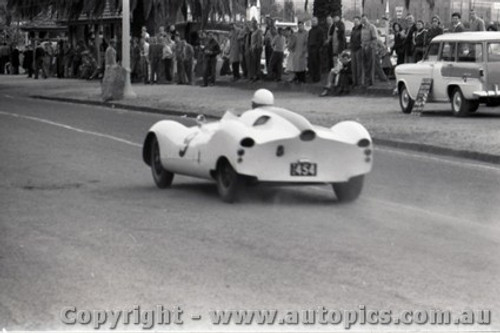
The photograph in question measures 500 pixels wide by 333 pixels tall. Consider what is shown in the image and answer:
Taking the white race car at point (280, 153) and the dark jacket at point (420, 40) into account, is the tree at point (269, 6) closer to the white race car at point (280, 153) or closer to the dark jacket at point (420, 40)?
the dark jacket at point (420, 40)

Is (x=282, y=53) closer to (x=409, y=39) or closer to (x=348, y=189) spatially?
(x=409, y=39)

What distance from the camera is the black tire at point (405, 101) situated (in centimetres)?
2731

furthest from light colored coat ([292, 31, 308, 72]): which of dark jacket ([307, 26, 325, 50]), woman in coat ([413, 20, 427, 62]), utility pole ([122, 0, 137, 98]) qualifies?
woman in coat ([413, 20, 427, 62])

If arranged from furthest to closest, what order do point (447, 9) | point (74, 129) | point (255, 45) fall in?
point (447, 9) → point (255, 45) → point (74, 129)

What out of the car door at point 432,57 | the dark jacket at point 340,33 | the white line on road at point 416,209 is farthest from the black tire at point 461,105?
the white line on road at point 416,209

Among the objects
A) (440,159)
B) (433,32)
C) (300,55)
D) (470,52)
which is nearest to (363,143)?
(440,159)

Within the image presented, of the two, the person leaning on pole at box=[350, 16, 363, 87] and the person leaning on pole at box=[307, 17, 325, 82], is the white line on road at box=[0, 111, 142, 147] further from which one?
the person leaning on pole at box=[307, 17, 325, 82]

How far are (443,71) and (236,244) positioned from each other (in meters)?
16.9

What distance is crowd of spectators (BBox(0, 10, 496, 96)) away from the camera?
33.2 meters

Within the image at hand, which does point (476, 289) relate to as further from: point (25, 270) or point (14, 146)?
point (14, 146)

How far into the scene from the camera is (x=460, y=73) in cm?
2609

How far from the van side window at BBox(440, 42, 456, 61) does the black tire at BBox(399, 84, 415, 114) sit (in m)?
1.08

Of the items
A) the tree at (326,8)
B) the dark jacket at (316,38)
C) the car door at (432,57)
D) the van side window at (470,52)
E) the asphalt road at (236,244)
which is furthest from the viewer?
the tree at (326,8)

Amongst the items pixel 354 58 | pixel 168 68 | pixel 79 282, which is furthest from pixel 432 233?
pixel 168 68
